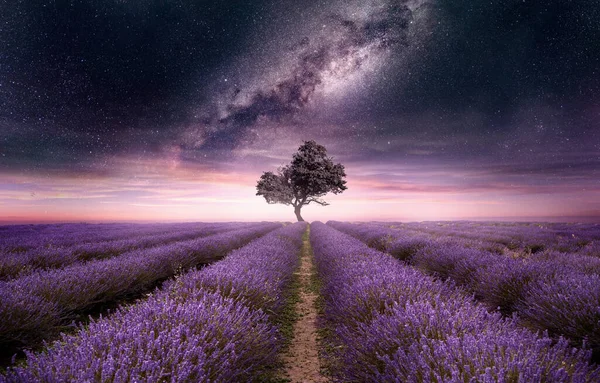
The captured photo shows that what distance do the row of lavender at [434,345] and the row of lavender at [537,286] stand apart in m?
0.78

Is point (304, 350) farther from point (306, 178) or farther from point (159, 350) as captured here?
point (306, 178)

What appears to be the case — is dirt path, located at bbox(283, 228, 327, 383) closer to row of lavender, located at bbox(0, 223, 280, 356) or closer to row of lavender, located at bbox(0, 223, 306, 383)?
row of lavender, located at bbox(0, 223, 306, 383)

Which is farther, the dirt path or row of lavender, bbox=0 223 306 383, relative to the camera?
the dirt path

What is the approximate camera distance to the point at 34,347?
338cm

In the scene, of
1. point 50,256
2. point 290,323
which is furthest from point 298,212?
point 290,323

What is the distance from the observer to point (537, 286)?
13.7 feet

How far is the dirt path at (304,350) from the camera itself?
9.59 ft

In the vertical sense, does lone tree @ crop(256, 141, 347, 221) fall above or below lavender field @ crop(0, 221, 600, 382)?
above

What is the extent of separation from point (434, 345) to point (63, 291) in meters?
4.51

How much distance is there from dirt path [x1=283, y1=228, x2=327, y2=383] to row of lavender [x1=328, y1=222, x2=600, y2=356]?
2.36m

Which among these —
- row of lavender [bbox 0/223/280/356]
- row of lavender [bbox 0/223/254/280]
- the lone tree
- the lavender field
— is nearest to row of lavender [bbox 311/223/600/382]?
the lavender field

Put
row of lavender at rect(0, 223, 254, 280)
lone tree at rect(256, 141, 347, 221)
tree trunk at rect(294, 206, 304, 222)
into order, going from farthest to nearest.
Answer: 1. tree trunk at rect(294, 206, 304, 222)
2. lone tree at rect(256, 141, 347, 221)
3. row of lavender at rect(0, 223, 254, 280)

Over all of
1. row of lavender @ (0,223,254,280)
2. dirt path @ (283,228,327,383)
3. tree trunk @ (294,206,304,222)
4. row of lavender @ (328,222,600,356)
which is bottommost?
dirt path @ (283,228,327,383)

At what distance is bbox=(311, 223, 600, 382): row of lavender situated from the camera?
164cm
